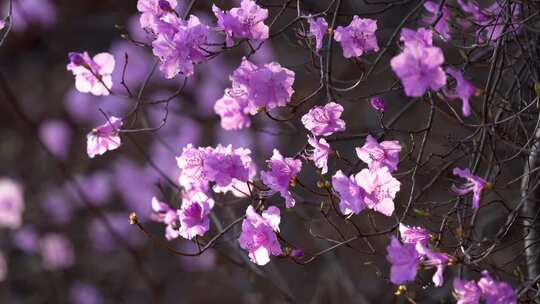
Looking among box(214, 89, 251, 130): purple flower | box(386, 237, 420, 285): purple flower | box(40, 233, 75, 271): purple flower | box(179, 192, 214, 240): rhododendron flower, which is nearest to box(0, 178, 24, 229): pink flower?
box(40, 233, 75, 271): purple flower

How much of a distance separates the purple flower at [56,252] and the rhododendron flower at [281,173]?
9.12 ft

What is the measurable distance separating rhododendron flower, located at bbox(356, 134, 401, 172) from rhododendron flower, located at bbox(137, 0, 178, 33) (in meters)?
0.45

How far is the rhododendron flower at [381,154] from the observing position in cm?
145

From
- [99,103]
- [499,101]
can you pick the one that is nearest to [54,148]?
[99,103]

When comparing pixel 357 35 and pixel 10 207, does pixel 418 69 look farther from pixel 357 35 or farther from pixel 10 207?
pixel 10 207

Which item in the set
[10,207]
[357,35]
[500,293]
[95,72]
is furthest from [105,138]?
[10,207]

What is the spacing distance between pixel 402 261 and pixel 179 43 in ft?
1.79

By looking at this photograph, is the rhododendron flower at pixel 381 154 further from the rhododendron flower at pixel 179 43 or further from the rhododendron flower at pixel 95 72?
the rhododendron flower at pixel 95 72

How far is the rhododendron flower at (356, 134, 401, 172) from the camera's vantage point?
1.45m

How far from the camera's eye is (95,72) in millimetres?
1751

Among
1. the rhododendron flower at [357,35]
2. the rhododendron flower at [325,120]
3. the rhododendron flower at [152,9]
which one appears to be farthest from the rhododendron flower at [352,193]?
the rhododendron flower at [152,9]

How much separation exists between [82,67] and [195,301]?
3007mm

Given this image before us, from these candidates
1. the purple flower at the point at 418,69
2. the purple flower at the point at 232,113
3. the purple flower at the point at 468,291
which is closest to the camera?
the purple flower at the point at 418,69

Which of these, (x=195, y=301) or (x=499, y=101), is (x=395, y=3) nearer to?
(x=499, y=101)
